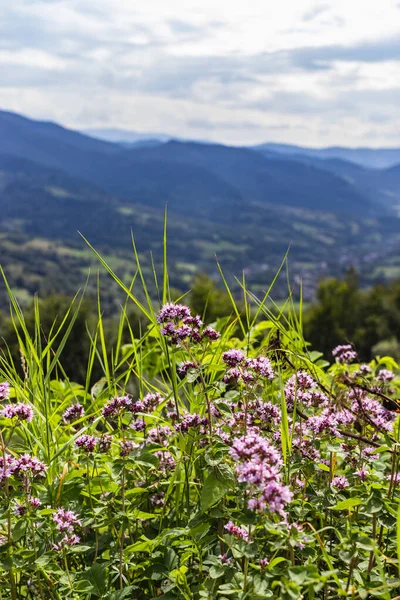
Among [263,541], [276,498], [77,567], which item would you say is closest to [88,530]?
[77,567]

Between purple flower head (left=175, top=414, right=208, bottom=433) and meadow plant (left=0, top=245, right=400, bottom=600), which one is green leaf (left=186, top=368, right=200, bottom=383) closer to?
meadow plant (left=0, top=245, right=400, bottom=600)

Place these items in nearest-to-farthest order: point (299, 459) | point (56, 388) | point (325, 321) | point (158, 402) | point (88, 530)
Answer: point (299, 459) < point (88, 530) < point (158, 402) < point (56, 388) < point (325, 321)

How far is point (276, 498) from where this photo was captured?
153cm

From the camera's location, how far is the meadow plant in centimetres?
178

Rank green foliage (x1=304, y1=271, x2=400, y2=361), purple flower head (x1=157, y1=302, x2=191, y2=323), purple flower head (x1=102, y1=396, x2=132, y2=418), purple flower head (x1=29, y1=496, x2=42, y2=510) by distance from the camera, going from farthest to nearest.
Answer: green foliage (x1=304, y1=271, x2=400, y2=361)
purple flower head (x1=102, y1=396, x2=132, y2=418)
purple flower head (x1=157, y1=302, x2=191, y2=323)
purple flower head (x1=29, y1=496, x2=42, y2=510)

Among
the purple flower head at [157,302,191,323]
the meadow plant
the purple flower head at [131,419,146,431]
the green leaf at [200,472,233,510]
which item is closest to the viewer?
the meadow plant

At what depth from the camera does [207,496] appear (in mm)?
1917

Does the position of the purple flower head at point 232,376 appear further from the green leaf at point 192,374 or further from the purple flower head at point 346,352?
the purple flower head at point 346,352

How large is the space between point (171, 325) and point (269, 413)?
0.60m

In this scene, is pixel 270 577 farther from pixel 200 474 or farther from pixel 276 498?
pixel 200 474

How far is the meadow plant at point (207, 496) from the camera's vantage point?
1778mm

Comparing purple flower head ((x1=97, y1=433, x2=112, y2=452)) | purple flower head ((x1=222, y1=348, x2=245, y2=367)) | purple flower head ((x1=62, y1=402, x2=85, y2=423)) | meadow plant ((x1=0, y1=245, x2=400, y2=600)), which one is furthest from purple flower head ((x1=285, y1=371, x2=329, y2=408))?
purple flower head ((x1=62, y1=402, x2=85, y2=423))

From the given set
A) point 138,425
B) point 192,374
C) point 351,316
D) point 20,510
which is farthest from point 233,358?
point 351,316

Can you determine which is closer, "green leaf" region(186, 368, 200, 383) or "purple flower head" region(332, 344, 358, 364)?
"green leaf" region(186, 368, 200, 383)
